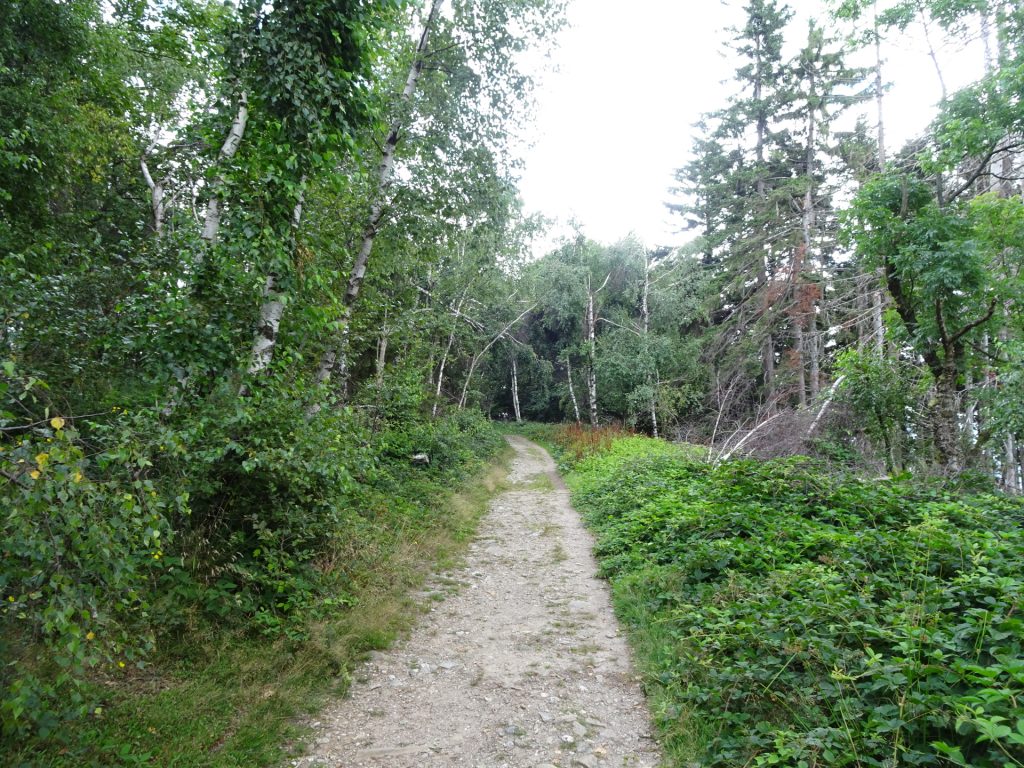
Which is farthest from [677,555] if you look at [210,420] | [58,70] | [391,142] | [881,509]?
[58,70]

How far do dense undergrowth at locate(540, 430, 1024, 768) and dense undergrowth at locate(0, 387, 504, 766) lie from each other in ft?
8.96

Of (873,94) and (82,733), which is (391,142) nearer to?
(82,733)

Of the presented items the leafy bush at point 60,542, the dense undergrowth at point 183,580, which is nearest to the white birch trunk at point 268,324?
the dense undergrowth at point 183,580

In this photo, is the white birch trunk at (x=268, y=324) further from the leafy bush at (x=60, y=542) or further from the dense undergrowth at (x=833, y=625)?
the dense undergrowth at (x=833, y=625)

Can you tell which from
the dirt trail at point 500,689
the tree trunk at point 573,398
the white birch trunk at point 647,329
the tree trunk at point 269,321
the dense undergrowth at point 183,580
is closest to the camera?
the dense undergrowth at point 183,580

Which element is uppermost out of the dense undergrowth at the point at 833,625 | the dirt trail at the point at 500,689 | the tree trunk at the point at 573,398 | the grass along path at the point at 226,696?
the tree trunk at the point at 573,398

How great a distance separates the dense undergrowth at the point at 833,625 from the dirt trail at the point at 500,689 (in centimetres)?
34

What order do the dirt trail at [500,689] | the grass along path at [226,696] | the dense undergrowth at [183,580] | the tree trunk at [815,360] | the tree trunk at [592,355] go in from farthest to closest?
1. the tree trunk at [592,355]
2. the tree trunk at [815,360]
3. the dirt trail at [500,689]
4. the grass along path at [226,696]
5. the dense undergrowth at [183,580]

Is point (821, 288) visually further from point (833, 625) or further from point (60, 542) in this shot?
point (60, 542)

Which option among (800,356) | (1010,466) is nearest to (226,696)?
(1010,466)

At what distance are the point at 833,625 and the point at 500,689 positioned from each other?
2.48 m

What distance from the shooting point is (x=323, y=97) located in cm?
488

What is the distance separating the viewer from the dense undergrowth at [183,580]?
5.98 ft

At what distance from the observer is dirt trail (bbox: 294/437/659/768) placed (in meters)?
3.18
